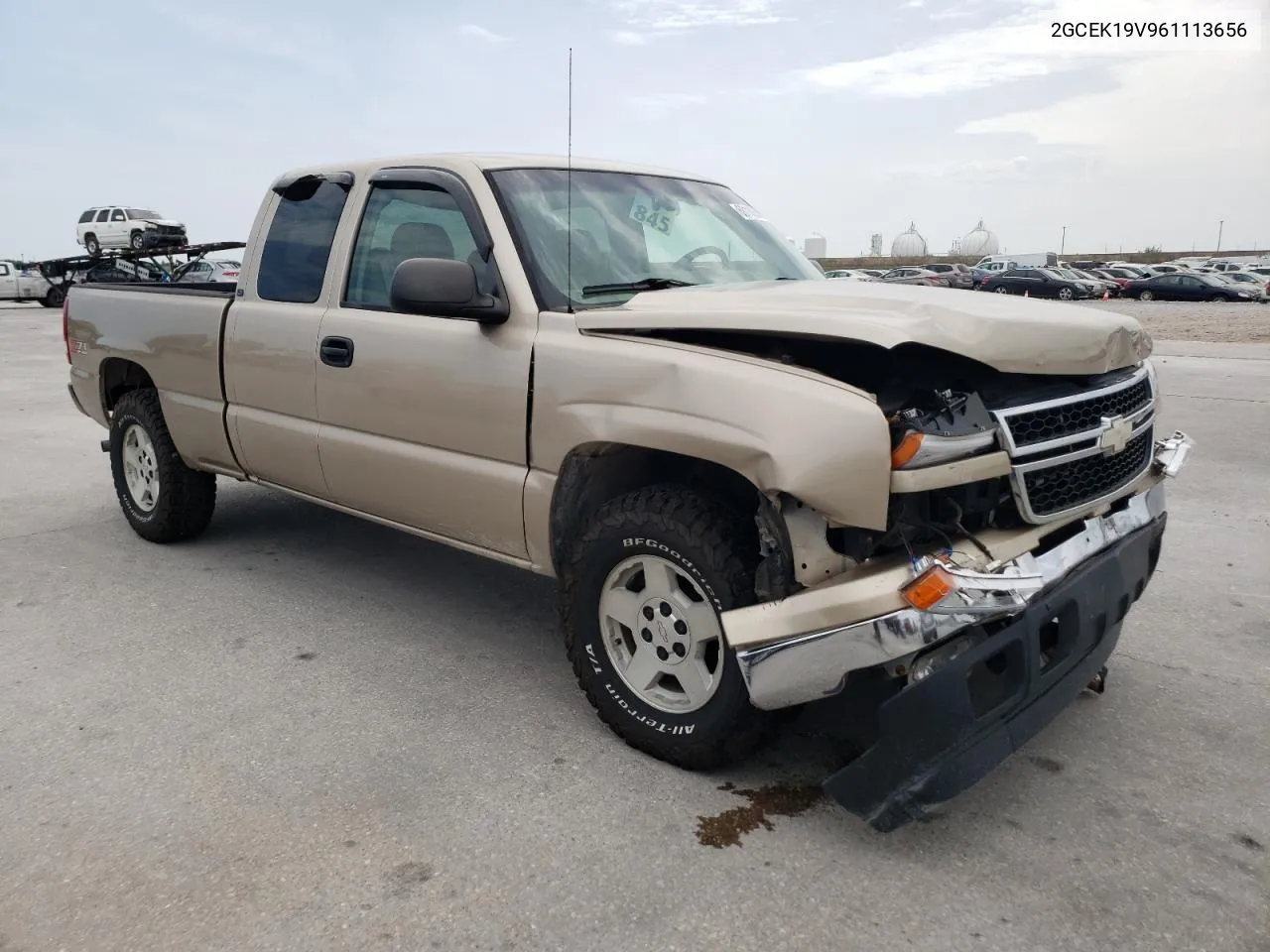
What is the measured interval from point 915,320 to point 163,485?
4.27 metres

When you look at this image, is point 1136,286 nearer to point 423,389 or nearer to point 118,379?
point 118,379

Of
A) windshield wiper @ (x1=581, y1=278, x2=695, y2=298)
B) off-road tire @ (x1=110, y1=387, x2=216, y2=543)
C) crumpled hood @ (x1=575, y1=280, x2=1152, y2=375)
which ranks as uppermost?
windshield wiper @ (x1=581, y1=278, x2=695, y2=298)

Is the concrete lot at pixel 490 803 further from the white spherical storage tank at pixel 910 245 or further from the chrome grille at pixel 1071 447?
the white spherical storage tank at pixel 910 245

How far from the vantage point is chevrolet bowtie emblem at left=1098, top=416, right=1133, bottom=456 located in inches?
112

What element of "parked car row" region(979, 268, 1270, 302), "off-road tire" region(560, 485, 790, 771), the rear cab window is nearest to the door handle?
the rear cab window

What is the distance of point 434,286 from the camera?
3199 mm

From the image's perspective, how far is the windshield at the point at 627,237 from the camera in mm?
3541

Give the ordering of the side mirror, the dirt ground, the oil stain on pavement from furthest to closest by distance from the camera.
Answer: the dirt ground, the side mirror, the oil stain on pavement

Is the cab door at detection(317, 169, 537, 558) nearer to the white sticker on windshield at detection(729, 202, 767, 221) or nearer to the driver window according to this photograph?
the driver window

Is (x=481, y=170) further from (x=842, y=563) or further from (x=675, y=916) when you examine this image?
(x=675, y=916)

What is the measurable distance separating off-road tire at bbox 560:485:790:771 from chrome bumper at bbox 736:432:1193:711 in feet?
0.64

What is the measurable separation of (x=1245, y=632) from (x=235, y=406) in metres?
4.53

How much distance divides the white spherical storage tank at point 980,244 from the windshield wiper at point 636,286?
106187 millimetres

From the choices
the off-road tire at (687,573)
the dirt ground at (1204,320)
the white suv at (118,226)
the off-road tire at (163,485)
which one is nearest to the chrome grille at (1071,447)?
the off-road tire at (687,573)
